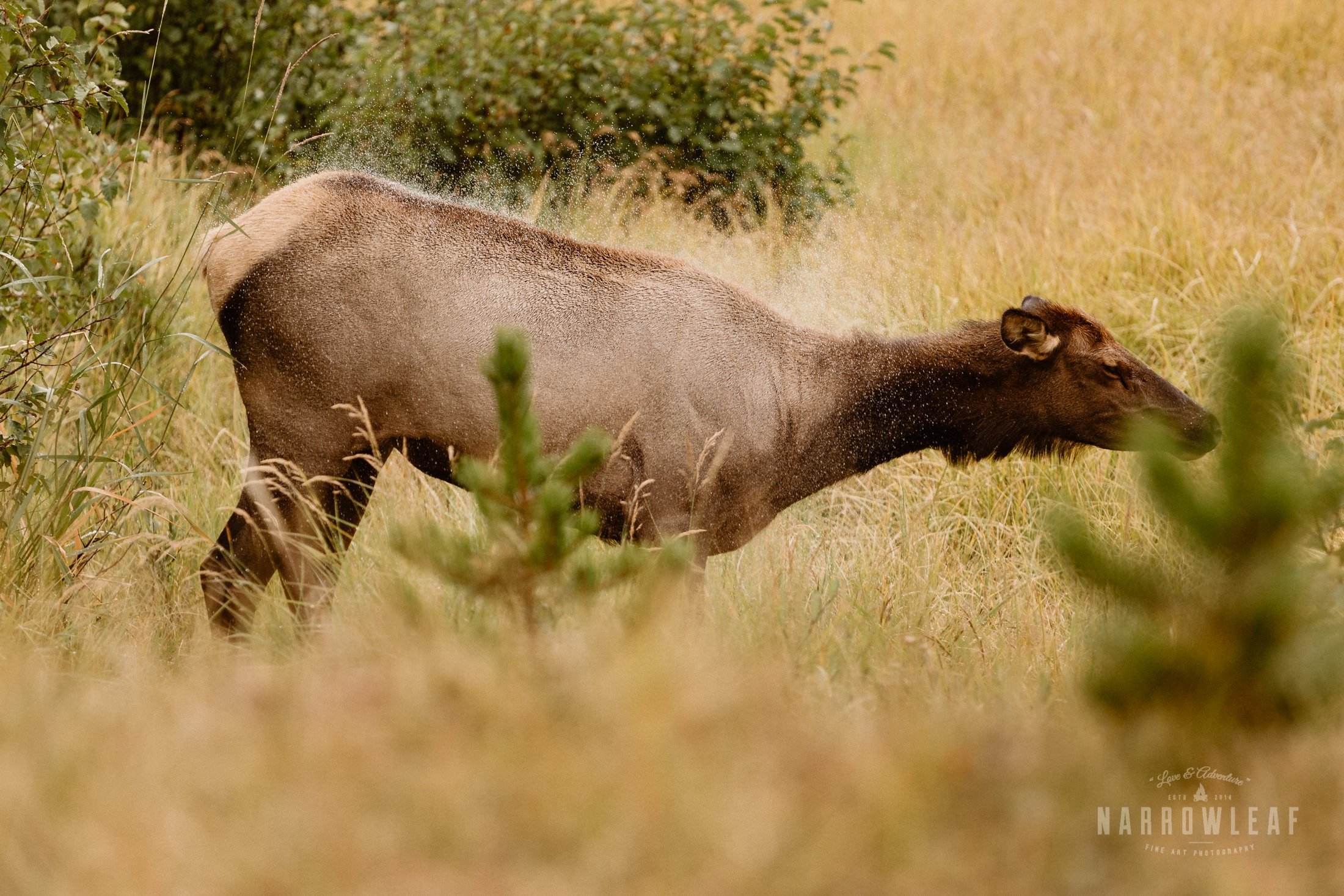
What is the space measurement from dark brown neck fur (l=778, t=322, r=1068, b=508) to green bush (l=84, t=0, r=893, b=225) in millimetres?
3009

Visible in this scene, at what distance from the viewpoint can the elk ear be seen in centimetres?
425

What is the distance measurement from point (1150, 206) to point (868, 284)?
1624 millimetres

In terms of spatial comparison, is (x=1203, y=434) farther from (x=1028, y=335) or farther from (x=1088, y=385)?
(x=1028, y=335)

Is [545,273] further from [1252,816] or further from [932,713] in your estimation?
[1252,816]

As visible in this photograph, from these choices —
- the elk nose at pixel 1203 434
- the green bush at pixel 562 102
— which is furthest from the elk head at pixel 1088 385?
the green bush at pixel 562 102

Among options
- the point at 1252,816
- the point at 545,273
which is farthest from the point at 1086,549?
the point at 545,273

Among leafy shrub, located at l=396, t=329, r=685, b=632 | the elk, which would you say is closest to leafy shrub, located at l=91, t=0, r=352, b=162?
the elk

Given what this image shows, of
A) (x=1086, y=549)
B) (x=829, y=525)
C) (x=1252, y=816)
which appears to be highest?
(x=1086, y=549)

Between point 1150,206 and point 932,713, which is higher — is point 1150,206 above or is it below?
above

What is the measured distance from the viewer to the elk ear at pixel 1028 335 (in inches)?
167

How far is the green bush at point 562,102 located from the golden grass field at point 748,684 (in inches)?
21.2

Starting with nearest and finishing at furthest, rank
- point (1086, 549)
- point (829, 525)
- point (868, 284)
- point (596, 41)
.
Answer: point (1086, 549) → point (829, 525) → point (868, 284) → point (596, 41)

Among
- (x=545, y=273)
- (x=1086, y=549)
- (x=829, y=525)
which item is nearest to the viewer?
(x=1086, y=549)

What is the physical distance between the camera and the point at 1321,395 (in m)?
5.89
